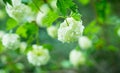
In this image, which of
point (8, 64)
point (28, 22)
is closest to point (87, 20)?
point (8, 64)

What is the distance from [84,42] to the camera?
2.36m

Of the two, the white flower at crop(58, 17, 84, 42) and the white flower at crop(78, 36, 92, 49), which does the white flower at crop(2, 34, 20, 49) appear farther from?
the white flower at crop(78, 36, 92, 49)

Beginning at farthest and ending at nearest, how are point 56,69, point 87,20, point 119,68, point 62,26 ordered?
point 87,20 < point 119,68 < point 56,69 < point 62,26

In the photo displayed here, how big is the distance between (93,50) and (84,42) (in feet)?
1.04

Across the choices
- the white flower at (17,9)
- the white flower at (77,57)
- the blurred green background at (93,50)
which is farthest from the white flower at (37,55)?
the white flower at (77,57)

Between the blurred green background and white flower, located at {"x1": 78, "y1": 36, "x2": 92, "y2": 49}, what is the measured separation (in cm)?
4

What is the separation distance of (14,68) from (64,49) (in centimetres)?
116

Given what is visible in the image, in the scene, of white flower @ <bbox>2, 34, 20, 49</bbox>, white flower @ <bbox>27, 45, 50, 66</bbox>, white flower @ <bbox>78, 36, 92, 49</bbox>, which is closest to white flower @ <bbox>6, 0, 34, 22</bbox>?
white flower @ <bbox>2, 34, 20, 49</bbox>

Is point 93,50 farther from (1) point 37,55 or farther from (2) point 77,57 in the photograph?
(1) point 37,55

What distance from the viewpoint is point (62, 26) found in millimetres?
1377

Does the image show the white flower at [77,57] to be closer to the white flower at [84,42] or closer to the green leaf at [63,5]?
the white flower at [84,42]

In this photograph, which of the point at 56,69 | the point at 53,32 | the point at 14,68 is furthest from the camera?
the point at 56,69

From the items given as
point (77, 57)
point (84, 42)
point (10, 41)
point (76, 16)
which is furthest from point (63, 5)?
point (77, 57)

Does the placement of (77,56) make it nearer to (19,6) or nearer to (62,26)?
(19,6)
